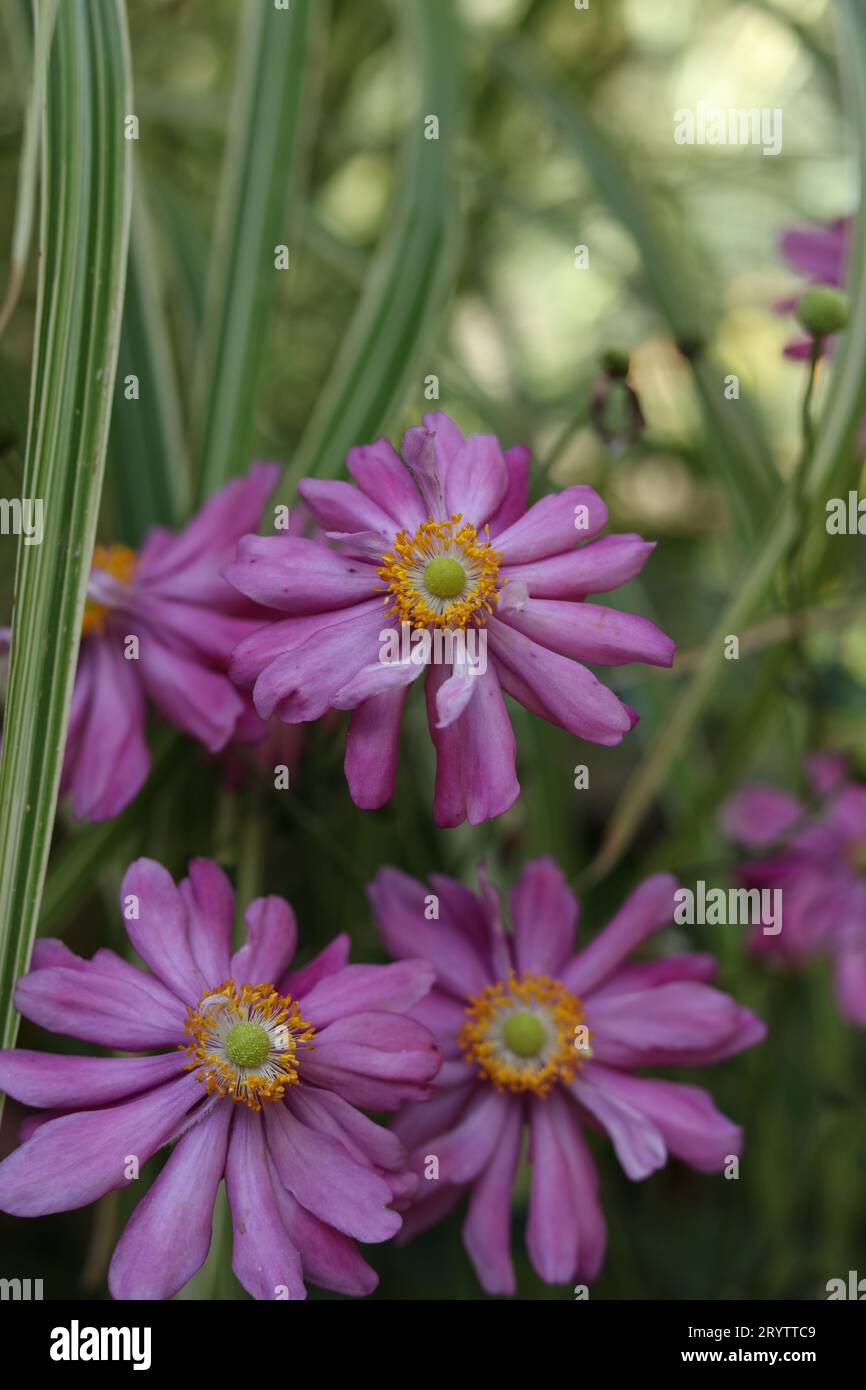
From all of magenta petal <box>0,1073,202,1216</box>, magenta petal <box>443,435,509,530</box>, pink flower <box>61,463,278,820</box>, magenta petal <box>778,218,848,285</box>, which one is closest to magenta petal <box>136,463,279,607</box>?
pink flower <box>61,463,278,820</box>

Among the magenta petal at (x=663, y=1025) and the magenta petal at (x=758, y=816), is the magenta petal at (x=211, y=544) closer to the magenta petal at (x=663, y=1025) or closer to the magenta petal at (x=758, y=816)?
the magenta petal at (x=663, y=1025)

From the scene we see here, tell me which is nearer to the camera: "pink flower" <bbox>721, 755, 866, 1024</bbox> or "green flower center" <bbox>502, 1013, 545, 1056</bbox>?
"green flower center" <bbox>502, 1013, 545, 1056</bbox>

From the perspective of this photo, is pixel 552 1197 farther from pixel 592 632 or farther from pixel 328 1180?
pixel 592 632

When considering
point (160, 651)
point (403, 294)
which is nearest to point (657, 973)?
point (160, 651)

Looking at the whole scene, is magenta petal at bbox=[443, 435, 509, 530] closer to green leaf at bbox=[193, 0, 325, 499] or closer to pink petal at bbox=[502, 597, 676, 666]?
pink petal at bbox=[502, 597, 676, 666]

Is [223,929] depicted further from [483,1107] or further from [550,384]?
[550,384]

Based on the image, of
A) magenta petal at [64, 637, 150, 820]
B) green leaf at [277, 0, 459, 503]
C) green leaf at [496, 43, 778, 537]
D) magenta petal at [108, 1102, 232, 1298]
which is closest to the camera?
magenta petal at [108, 1102, 232, 1298]

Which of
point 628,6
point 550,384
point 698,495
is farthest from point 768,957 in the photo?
point 628,6
